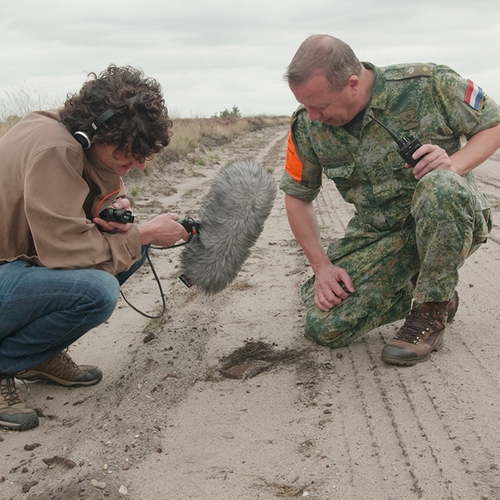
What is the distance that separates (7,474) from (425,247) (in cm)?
212

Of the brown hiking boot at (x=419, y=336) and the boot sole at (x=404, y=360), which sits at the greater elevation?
the brown hiking boot at (x=419, y=336)

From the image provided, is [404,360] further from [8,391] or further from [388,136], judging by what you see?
[8,391]

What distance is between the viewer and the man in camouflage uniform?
305 centimetres

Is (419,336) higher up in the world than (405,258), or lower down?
lower down

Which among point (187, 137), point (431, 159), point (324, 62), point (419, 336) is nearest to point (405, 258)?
point (419, 336)

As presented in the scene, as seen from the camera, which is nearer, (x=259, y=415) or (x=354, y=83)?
(x=259, y=415)

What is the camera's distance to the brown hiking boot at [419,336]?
3.06 m

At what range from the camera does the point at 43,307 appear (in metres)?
2.71

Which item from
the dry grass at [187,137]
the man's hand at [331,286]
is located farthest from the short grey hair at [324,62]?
the dry grass at [187,137]

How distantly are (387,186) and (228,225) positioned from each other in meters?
0.90

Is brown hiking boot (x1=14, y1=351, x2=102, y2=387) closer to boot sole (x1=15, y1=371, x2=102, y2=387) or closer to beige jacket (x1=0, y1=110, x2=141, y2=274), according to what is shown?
boot sole (x1=15, y1=371, x2=102, y2=387)

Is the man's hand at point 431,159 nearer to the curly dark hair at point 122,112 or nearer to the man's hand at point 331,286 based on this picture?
the man's hand at point 331,286

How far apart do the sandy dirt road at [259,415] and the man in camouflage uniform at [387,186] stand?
22 centimetres

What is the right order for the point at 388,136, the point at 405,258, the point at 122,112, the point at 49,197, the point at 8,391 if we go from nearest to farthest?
the point at 49,197 → the point at 122,112 → the point at 8,391 → the point at 388,136 → the point at 405,258
